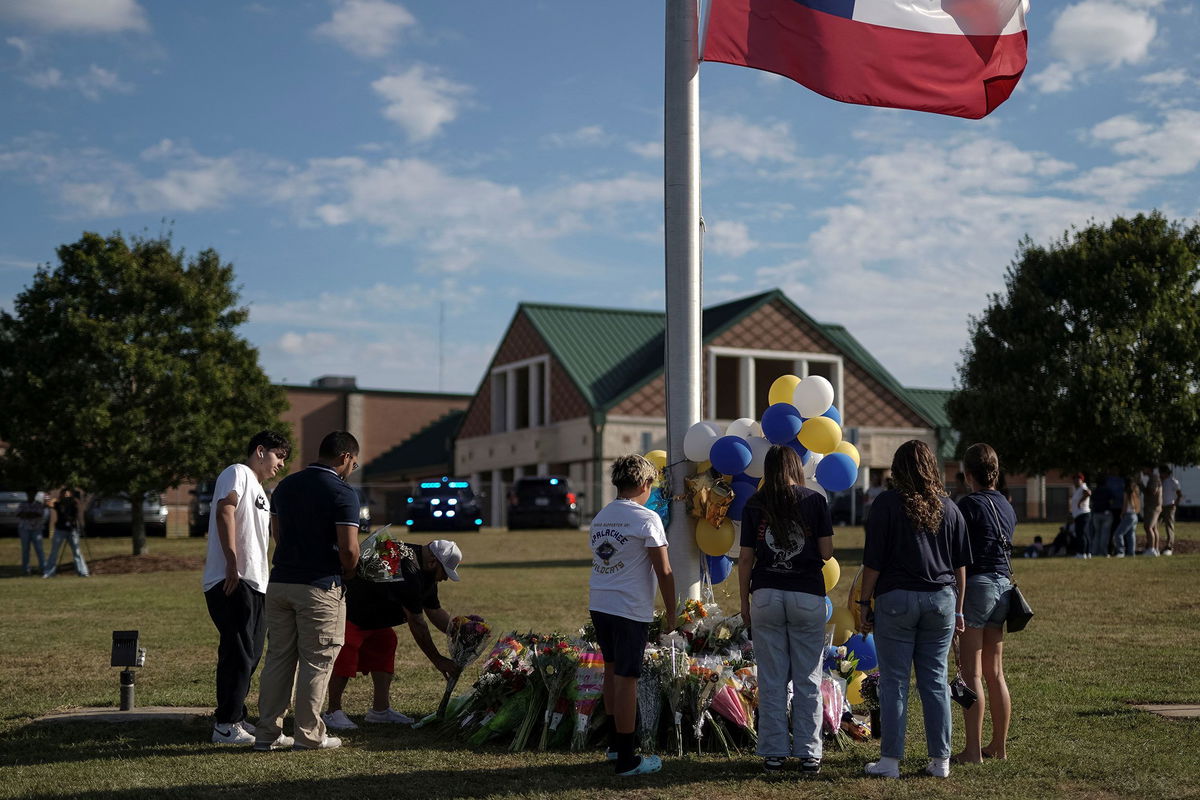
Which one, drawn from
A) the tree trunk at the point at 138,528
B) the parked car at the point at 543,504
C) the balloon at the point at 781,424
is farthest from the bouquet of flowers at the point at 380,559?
the parked car at the point at 543,504

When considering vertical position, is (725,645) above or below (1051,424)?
below

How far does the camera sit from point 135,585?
835 inches

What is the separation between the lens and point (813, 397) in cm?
853

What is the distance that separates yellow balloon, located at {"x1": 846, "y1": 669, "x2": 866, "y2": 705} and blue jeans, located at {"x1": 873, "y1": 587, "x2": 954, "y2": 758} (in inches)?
54.7

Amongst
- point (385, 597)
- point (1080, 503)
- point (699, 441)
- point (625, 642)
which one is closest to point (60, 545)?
point (385, 597)

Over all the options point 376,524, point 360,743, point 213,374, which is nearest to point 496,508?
point 376,524

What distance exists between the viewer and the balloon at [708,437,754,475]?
8.23 metres

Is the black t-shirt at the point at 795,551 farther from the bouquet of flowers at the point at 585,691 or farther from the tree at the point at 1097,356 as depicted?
the tree at the point at 1097,356

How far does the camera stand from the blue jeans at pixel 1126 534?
23625mm

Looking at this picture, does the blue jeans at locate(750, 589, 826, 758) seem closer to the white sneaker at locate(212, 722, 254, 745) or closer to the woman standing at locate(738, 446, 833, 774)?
the woman standing at locate(738, 446, 833, 774)

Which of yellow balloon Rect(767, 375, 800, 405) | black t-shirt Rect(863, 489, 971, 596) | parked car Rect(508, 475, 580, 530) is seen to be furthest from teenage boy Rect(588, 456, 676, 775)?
parked car Rect(508, 475, 580, 530)

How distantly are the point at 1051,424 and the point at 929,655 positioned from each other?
22223mm

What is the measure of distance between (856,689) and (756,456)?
1.64m

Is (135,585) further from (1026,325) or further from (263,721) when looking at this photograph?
(1026,325)
